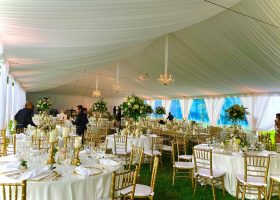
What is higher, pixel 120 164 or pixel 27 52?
pixel 27 52

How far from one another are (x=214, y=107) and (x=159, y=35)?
12.4m

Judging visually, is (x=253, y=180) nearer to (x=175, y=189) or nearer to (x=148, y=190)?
(x=175, y=189)

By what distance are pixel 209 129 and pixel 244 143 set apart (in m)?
6.83

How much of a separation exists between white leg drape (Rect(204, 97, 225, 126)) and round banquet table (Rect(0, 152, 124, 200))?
15.7 m

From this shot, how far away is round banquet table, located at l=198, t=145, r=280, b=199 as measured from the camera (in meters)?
5.66

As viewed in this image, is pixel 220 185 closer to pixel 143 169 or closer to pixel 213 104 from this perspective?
pixel 143 169

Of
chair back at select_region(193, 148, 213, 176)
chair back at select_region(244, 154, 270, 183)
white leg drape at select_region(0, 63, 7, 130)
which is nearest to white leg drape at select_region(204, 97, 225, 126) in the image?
chair back at select_region(193, 148, 213, 176)

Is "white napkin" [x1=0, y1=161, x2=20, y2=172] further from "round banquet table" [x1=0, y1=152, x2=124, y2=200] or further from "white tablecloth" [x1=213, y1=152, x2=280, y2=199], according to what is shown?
"white tablecloth" [x1=213, y1=152, x2=280, y2=199]

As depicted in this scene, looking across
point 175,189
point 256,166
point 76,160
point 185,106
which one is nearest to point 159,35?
point 175,189

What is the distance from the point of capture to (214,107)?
18.7m

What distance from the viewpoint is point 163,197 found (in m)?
5.52

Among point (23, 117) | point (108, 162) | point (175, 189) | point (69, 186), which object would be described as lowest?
point (175, 189)

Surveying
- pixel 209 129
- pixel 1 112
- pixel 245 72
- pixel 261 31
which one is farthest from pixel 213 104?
pixel 1 112

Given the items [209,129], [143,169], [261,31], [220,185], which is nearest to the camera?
[220,185]
